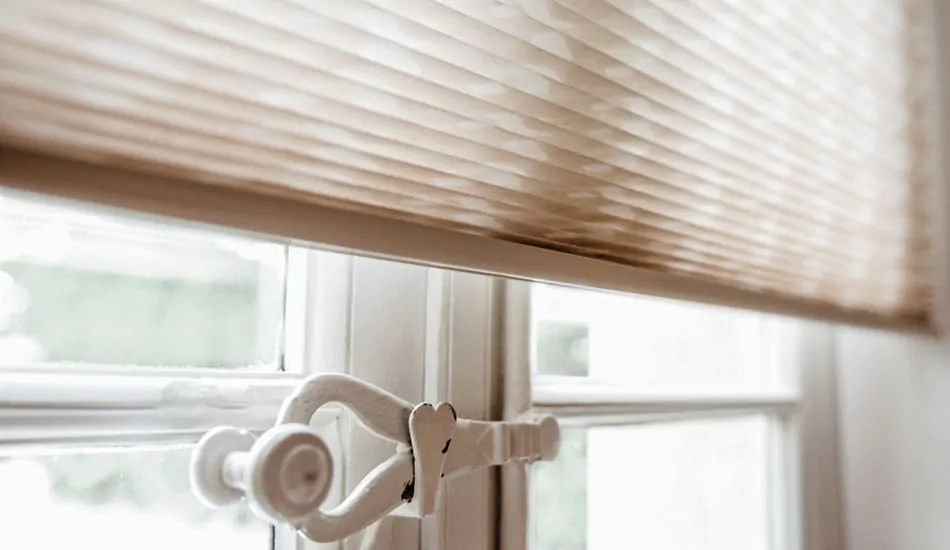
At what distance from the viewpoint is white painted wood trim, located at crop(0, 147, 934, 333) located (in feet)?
1.31

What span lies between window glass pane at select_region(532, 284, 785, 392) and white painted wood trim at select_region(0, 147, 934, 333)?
0.13 m

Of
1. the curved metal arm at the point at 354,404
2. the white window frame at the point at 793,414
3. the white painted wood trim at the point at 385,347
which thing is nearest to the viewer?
the curved metal arm at the point at 354,404

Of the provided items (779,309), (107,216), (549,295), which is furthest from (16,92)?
(779,309)

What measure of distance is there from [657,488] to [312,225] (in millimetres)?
696

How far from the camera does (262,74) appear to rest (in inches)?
18.8

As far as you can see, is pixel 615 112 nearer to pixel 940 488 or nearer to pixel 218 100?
pixel 218 100

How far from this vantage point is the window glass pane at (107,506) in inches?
19.3

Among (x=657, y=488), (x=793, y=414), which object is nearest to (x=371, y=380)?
(x=657, y=488)

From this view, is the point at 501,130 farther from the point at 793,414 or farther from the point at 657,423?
the point at 793,414

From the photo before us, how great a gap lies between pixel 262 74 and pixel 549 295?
499 mm

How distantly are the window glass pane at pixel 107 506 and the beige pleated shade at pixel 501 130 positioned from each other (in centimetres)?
18

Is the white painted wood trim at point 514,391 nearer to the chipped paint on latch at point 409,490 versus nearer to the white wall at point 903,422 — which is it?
the chipped paint on latch at point 409,490

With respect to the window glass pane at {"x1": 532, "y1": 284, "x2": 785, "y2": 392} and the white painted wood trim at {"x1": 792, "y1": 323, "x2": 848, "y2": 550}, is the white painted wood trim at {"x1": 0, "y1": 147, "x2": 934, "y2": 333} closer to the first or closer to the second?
the window glass pane at {"x1": 532, "y1": 284, "x2": 785, "y2": 392}

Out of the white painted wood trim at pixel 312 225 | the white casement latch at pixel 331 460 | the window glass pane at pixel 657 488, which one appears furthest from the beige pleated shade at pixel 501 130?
the window glass pane at pixel 657 488
